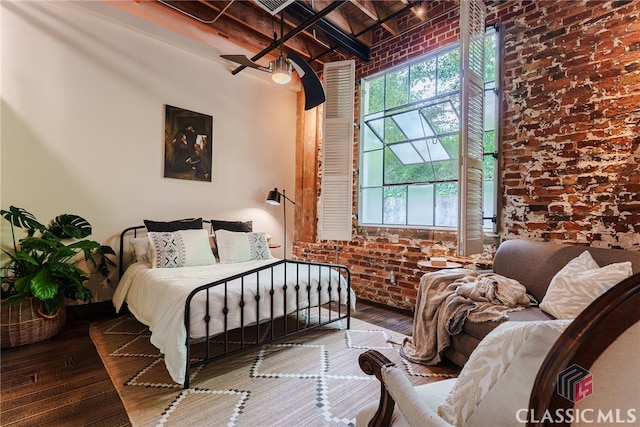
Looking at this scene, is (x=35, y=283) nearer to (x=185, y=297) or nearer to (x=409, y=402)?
(x=185, y=297)

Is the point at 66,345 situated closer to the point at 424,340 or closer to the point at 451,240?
the point at 424,340

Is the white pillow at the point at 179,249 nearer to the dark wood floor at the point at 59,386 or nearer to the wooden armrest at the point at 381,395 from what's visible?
the dark wood floor at the point at 59,386

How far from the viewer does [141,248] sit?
3.32 metres

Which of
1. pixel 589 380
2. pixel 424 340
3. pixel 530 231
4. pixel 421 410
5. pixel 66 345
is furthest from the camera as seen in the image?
pixel 530 231

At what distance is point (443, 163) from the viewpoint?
3.56 metres

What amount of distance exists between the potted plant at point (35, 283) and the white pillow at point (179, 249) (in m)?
0.50

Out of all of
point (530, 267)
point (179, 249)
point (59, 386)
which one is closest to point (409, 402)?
point (530, 267)

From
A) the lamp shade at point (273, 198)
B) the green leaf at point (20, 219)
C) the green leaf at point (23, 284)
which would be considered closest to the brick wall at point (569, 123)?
the lamp shade at point (273, 198)

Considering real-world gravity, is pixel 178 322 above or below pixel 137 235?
below

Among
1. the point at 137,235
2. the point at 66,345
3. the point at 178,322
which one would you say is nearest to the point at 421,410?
the point at 178,322

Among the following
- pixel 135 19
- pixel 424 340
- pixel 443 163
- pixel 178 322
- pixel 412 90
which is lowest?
pixel 424 340

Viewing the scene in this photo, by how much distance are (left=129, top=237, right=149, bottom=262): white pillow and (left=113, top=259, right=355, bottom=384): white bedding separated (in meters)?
0.11

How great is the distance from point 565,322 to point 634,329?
163 millimetres

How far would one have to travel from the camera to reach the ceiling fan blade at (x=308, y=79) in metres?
2.90
